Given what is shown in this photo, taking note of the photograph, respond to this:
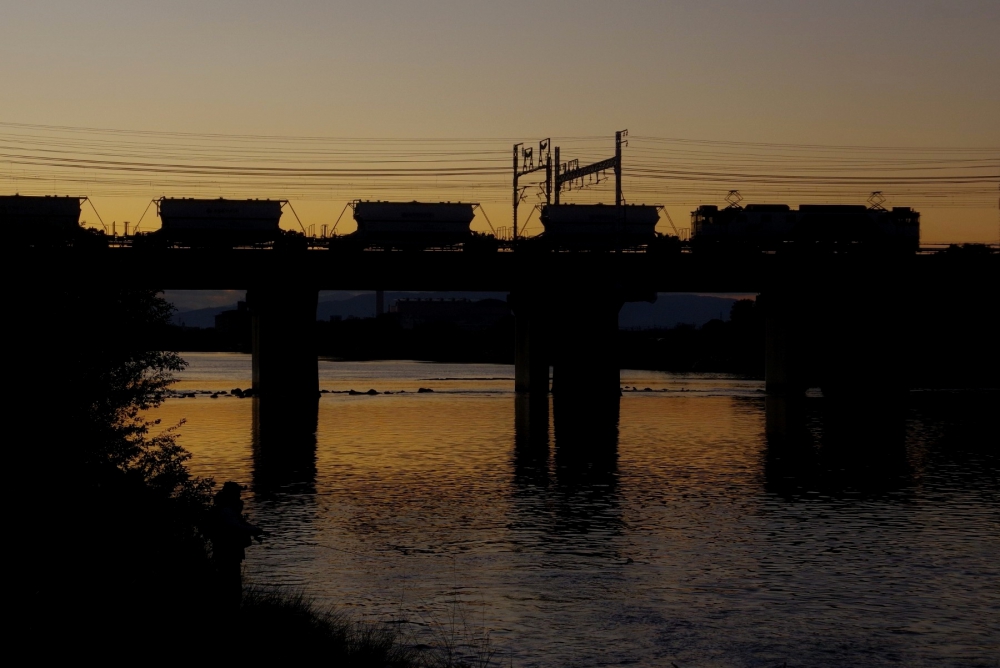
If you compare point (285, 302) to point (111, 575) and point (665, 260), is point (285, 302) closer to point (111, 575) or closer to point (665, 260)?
point (665, 260)

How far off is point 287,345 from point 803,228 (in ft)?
153

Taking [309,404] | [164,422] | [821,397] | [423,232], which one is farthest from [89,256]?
[821,397]

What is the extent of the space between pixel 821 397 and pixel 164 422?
59.0 m

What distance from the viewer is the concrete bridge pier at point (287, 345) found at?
9144 centimetres

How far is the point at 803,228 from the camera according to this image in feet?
338

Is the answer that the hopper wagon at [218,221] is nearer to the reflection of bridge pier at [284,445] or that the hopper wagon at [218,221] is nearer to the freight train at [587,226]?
the reflection of bridge pier at [284,445]

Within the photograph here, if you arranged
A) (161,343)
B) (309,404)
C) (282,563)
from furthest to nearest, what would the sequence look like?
(309,404) < (282,563) < (161,343)

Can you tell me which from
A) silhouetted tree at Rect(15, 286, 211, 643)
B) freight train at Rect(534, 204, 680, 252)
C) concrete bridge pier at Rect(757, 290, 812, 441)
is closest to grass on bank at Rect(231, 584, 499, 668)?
silhouetted tree at Rect(15, 286, 211, 643)

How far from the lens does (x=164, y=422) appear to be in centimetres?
7294

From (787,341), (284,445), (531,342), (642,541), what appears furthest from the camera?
(531,342)

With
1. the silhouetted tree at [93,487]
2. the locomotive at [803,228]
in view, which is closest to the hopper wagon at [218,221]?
the locomotive at [803,228]

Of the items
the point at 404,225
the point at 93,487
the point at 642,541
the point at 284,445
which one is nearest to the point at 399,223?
the point at 404,225

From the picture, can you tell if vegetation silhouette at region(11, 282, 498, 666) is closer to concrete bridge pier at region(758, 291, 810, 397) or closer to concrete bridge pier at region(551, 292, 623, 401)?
concrete bridge pier at region(551, 292, 623, 401)

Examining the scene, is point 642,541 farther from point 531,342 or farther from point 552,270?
point 531,342
